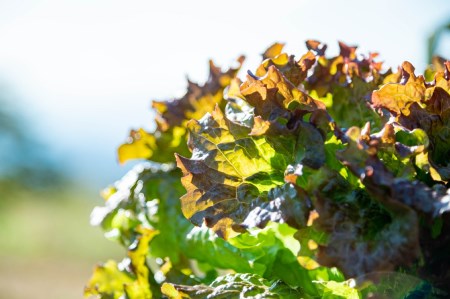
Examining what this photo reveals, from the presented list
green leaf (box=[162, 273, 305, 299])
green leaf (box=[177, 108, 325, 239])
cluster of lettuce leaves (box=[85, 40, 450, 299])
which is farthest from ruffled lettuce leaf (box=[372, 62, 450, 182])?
green leaf (box=[162, 273, 305, 299])

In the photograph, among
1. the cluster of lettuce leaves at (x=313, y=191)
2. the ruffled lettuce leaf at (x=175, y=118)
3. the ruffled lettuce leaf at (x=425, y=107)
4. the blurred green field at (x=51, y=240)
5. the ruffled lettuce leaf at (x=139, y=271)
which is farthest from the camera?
the blurred green field at (x=51, y=240)

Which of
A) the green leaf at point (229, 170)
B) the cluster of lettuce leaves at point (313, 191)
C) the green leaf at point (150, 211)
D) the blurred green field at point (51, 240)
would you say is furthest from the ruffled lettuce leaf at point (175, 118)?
the blurred green field at point (51, 240)

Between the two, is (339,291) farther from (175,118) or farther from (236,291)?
(175,118)

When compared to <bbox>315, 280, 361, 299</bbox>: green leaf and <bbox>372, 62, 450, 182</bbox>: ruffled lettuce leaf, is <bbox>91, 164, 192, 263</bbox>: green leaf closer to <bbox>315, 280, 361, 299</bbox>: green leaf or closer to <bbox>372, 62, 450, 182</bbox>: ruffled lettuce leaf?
<bbox>315, 280, 361, 299</bbox>: green leaf

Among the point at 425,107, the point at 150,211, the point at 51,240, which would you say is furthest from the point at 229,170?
the point at 51,240

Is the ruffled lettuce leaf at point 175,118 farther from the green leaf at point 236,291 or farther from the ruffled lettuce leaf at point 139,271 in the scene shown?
the green leaf at point 236,291

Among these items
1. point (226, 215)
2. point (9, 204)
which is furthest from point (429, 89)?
point (9, 204)
